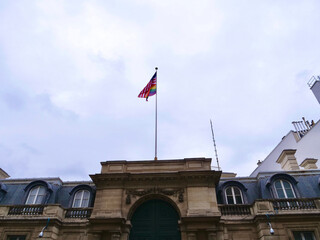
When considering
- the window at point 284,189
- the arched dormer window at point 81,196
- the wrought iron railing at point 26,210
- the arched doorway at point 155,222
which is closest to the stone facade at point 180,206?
the wrought iron railing at point 26,210

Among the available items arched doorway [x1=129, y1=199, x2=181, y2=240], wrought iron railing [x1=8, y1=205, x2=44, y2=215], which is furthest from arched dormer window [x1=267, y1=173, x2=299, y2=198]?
wrought iron railing [x1=8, y1=205, x2=44, y2=215]

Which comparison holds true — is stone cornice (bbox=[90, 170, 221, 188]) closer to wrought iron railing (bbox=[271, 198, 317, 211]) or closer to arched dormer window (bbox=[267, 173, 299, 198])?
arched dormer window (bbox=[267, 173, 299, 198])

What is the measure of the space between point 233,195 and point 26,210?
16.2 meters

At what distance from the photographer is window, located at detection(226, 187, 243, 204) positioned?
18.5 metres

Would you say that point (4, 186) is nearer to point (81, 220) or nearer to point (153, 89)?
point (81, 220)

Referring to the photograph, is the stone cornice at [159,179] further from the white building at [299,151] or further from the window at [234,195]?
the white building at [299,151]

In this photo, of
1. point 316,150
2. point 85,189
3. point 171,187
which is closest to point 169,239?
point 171,187

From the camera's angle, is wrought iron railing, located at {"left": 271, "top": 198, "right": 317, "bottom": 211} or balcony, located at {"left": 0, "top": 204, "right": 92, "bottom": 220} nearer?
wrought iron railing, located at {"left": 271, "top": 198, "right": 317, "bottom": 211}

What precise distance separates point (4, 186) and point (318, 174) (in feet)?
89.3

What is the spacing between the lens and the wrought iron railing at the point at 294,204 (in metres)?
16.7

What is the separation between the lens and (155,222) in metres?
17.7

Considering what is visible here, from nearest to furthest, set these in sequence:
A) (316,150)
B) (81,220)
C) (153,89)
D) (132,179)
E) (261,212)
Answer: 1. (261,212)
2. (81,220)
3. (132,179)
4. (153,89)
5. (316,150)

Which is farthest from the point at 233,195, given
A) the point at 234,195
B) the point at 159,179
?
the point at 159,179

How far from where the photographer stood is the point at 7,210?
1820 cm
